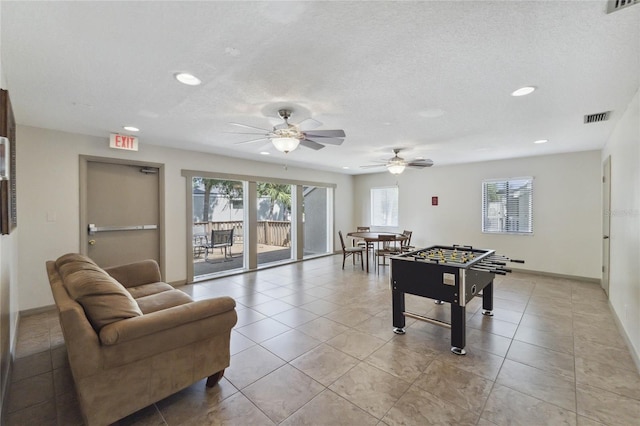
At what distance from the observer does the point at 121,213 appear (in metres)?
4.42

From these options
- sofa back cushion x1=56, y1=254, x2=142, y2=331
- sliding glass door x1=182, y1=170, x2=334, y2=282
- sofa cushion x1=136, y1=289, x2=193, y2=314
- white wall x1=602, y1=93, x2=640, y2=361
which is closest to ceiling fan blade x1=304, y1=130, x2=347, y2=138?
sofa cushion x1=136, y1=289, x2=193, y2=314

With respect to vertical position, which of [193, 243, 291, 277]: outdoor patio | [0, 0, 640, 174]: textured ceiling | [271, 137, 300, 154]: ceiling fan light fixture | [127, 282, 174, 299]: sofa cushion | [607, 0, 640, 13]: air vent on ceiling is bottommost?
[193, 243, 291, 277]: outdoor patio

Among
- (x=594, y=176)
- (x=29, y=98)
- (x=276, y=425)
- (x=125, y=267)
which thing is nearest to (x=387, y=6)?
(x=276, y=425)

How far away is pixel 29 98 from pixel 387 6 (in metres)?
3.46

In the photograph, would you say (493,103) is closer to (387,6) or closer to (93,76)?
(387,6)

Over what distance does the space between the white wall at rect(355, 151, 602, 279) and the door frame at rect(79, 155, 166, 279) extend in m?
5.85

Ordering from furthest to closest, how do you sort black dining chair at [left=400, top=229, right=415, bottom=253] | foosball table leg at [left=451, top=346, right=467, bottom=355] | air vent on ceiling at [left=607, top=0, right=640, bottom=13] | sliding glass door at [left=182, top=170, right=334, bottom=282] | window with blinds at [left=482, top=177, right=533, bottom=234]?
black dining chair at [left=400, top=229, right=415, bottom=253], window with blinds at [left=482, top=177, right=533, bottom=234], sliding glass door at [left=182, top=170, right=334, bottom=282], foosball table leg at [left=451, top=346, right=467, bottom=355], air vent on ceiling at [left=607, top=0, right=640, bottom=13]

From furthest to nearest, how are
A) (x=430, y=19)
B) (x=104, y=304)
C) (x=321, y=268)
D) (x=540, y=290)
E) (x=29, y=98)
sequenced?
(x=321, y=268) < (x=540, y=290) < (x=29, y=98) < (x=104, y=304) < (x=430, y=19)

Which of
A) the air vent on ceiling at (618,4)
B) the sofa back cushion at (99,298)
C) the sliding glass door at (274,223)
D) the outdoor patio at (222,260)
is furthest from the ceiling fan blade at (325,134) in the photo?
the outdoor patio at (222,260)

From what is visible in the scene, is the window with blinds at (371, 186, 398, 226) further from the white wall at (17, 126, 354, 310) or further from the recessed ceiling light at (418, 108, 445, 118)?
the white wall at (17, 126, 354, 310)

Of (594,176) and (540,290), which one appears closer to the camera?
(540,290)

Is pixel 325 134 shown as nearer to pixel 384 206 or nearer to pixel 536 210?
pixel 536 210

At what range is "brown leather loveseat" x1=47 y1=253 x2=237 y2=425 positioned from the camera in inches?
63.3

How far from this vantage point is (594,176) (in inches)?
199
